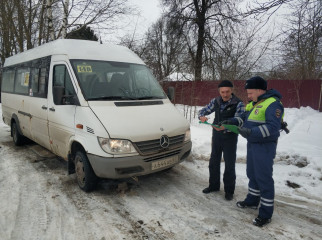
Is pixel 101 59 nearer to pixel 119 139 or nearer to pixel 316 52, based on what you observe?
pixel 119 139

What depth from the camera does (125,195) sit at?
12.5ft

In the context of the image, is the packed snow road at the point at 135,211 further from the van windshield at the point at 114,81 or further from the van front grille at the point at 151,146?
the van windshield at the point at 114,81

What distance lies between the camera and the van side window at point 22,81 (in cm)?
578

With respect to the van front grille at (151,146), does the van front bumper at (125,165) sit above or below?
below

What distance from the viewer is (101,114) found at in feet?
11.7

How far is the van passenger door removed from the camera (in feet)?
13.1

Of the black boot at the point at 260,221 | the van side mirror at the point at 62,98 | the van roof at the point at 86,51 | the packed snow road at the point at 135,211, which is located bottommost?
the packed snow road at the point at 135,211

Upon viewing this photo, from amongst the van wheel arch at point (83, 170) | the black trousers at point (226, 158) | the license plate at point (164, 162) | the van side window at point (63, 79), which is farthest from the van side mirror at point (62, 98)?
the black trousers at point (226, 158)

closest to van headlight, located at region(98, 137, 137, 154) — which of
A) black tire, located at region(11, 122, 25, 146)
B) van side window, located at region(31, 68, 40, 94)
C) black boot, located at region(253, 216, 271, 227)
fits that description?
black boot, located at region(253, 216, 271, 227)

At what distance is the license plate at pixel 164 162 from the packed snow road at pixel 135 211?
504 mm

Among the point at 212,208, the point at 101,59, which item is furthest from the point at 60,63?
the point at 212,208

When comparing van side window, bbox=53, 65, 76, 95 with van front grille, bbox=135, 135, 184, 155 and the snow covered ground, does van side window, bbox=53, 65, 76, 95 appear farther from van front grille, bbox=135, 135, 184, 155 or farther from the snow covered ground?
the snow covered ground

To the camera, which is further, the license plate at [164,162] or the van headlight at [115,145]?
the license plate at [164,162]

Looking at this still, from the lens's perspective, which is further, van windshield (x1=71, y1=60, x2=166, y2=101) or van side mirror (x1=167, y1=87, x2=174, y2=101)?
van side mirror (x1=167, y1=87, x2=174, y2=101)
